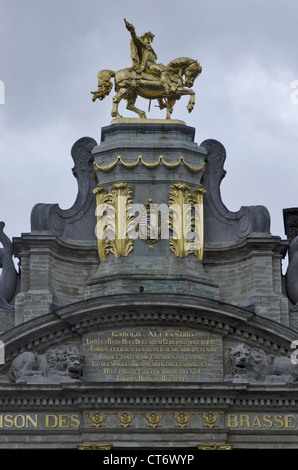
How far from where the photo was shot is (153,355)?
45.7 metres

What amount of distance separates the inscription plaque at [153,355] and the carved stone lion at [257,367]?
1.27 feet

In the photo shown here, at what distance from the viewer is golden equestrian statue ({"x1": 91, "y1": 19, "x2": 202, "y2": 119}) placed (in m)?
49.0

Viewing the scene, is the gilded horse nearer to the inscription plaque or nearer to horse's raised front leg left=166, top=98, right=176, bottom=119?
horse's raised front leg left=166, top=98, right=176, bottom=119

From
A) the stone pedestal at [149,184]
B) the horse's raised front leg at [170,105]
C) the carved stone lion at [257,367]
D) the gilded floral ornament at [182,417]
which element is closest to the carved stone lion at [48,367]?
the stone pedestal at [149,184]

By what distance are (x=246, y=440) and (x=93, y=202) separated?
7780 millimetres

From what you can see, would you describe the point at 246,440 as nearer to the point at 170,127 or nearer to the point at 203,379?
the point at 203,379

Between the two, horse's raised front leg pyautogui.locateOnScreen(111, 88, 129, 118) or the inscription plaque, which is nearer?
the inscription plaque

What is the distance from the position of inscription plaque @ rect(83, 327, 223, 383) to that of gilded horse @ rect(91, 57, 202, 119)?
21.4 feet

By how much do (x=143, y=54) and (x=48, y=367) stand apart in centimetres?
940

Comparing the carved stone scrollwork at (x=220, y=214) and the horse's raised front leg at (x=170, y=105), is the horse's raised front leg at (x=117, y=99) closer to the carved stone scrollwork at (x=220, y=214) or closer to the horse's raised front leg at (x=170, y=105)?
the horse's raised front leg at (x=170, y=105)

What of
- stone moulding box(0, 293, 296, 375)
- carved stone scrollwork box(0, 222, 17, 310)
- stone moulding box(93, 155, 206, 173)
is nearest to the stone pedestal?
stone moulding box(93, 155, 206, 173)

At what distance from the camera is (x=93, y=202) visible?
159 feet

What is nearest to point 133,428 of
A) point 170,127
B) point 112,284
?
point 112,284

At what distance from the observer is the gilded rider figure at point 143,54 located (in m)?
49.2
